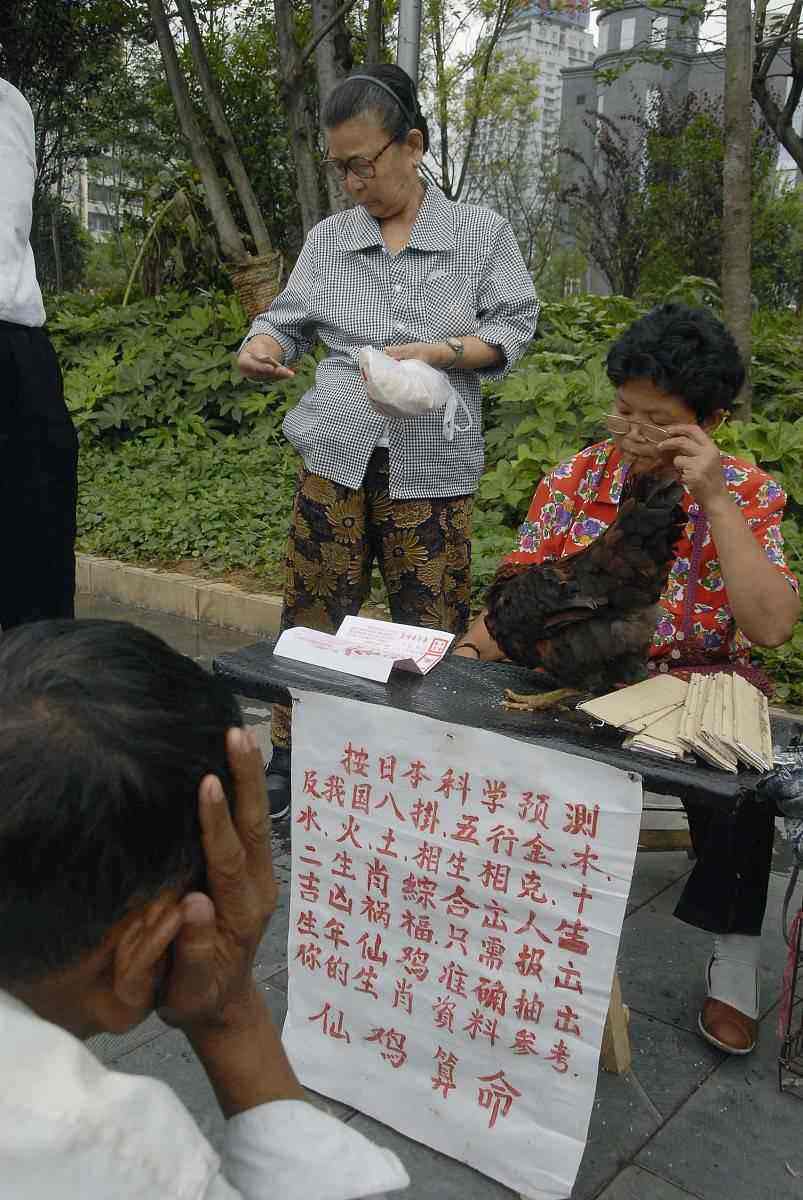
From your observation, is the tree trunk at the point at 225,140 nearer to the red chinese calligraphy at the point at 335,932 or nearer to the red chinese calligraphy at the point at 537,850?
the red chinese calligraphy at the point at 335,932

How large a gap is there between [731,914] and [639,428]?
110 cm

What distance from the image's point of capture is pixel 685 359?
2340mm

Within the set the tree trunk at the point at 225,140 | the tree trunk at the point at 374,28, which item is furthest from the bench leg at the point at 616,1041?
the tree trunk at the point at 225,140

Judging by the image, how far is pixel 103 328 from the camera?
9.46 meters

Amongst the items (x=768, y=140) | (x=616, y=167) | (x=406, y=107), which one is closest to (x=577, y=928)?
(x=406, y=107)

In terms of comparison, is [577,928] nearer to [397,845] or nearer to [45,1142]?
[397,845]

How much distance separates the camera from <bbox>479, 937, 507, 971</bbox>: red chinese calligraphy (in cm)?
199

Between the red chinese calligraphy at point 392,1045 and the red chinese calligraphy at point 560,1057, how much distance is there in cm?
32

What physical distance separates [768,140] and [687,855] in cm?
1172

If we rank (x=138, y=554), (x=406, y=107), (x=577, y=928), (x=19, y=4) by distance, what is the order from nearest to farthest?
1. (x=577, y=928)
2. (x=406, y=107)
3. (x=138, y=554)
4. (x=19, y=4)

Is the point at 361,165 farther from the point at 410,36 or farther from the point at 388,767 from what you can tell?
the point at 410,36

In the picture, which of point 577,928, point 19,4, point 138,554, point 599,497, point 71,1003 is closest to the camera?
point 71,1003

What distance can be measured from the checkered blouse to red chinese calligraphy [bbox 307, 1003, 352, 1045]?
141cm

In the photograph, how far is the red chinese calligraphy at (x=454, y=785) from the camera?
1.97 meters
